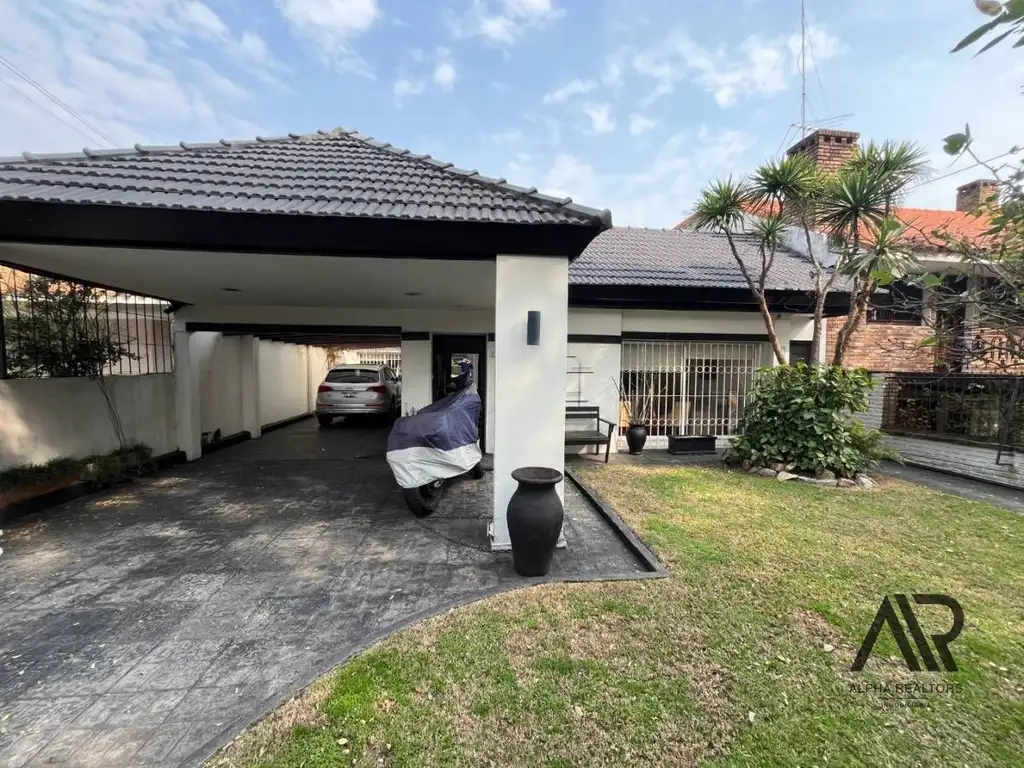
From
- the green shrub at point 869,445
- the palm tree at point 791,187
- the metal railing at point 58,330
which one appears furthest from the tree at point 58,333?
the green shrub at point 869,445

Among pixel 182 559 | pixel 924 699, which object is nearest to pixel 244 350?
pixel 182 559

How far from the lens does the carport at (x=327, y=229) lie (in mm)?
3746

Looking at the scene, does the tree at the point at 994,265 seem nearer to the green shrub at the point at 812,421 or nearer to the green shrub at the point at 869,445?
the green shrub at the point at 812,421

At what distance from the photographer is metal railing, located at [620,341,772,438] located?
9.26 metres

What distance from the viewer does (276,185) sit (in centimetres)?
418

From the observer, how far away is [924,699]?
2.37 m

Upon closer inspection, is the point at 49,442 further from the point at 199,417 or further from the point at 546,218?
the point at 546,218

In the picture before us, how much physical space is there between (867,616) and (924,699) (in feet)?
2.60

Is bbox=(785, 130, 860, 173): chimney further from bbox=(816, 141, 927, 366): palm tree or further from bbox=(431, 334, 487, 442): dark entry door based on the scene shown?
bbox=(431, 334, 487, 442): dark entry door

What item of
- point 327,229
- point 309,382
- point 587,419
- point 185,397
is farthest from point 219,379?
point 587,419

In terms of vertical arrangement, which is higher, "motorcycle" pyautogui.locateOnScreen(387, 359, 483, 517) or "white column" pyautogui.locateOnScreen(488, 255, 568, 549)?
"white column" pyautogui.locateOnScreen(488, 255, 568, 549)
